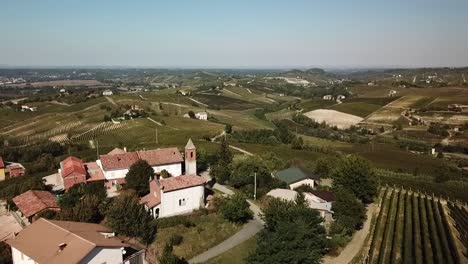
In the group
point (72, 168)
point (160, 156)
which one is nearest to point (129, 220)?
point (72, 168)

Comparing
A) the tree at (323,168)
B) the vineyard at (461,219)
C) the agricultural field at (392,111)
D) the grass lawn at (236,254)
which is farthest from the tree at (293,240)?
the agricultural field at (392,111)

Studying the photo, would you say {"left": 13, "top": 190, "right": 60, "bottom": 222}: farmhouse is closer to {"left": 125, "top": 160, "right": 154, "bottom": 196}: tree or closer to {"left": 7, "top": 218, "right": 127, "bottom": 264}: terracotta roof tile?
{"left": 125, "top": 160, "right": 154, "bottom": 196}: tree

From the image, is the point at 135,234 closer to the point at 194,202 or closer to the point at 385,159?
the point at 194,202

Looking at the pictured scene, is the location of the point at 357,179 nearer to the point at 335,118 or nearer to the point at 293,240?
the point at 293,240

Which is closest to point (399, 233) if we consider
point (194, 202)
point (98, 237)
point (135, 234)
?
point (194, 202)

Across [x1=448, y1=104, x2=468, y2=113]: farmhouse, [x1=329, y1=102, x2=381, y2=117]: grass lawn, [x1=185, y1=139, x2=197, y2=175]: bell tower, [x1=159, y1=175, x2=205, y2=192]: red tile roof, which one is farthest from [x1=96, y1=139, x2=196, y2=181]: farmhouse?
[x1=448, y1=104, x2=468, y2=113]: farmhouse

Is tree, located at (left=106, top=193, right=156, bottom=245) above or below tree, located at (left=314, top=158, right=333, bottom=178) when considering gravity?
above
